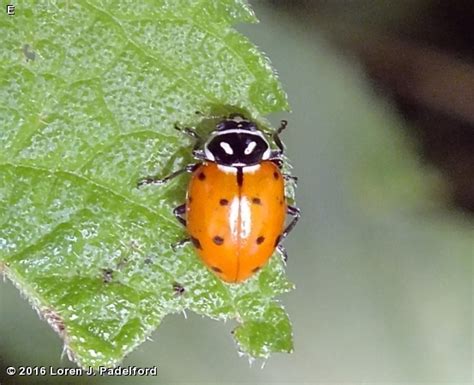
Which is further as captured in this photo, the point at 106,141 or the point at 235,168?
the point at 235,168

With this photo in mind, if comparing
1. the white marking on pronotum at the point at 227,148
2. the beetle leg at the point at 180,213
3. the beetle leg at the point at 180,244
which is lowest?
the beetle leg at the point at 180,244

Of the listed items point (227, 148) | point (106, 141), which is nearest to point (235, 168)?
point (227, 148)

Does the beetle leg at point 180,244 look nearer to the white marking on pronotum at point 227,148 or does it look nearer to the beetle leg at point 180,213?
the beetle leg at point 180,213

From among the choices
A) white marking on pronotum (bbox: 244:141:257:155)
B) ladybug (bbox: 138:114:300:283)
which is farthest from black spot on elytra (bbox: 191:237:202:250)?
white marking on pronotum (bbox: 244:141:257:155)

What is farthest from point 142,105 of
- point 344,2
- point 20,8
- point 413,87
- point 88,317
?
point 413,87

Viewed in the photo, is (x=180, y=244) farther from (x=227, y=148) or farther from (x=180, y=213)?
(x=227, y=148)

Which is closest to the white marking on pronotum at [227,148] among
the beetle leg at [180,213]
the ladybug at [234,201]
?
the ladybug at [234,201]

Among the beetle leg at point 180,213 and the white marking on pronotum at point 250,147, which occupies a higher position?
the white marking on pronotum at point 250,147
